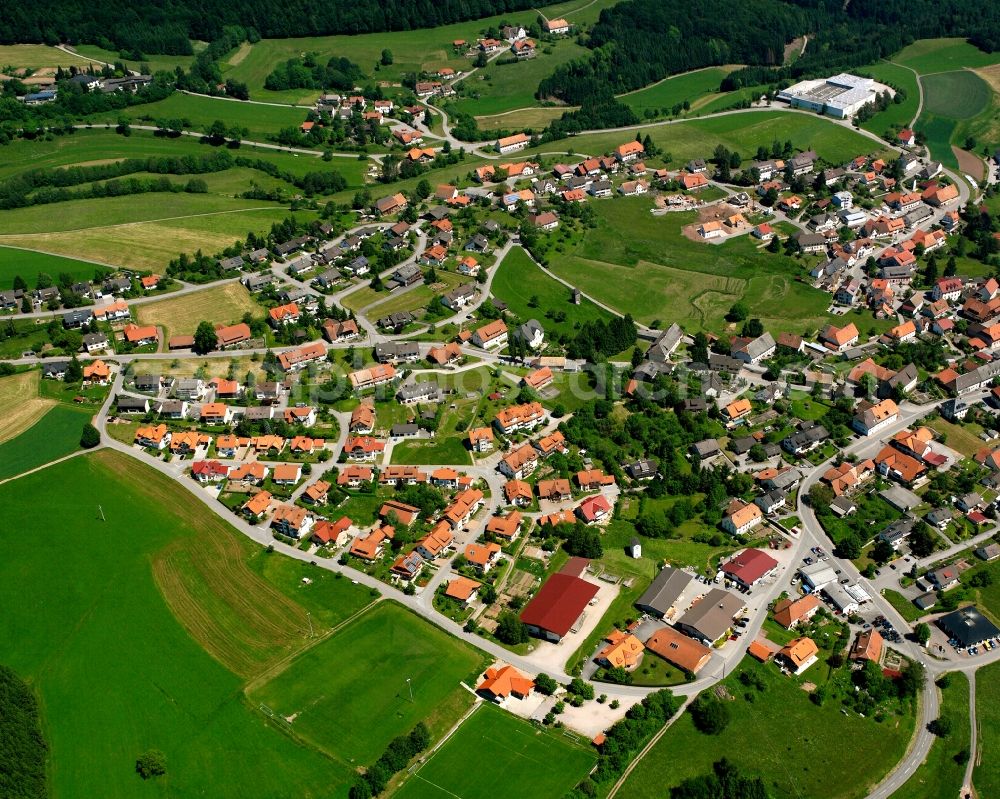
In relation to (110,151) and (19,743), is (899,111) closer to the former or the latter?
(110,151)

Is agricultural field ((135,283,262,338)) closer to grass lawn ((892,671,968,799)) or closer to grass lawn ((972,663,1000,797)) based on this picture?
grass lawn ((892,671,968,799))

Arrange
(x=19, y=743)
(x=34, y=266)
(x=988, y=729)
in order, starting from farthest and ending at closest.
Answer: (x=34, y=266) < (x=988, y=729) < (x=19, y=743)

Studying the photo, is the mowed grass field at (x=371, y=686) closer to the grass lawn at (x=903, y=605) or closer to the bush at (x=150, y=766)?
the bush at (x=150, y=766)

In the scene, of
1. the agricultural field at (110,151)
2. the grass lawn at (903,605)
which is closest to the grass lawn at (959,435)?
the grass lawn at (903,605)

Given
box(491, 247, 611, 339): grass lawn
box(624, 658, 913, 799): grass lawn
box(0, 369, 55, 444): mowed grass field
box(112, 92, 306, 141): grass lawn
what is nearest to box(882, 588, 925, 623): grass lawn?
box(624, 658, 913, 799): grass lawn

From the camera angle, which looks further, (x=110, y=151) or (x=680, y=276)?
(x=110, y=151)

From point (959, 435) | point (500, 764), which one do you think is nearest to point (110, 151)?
point (500, 764)
